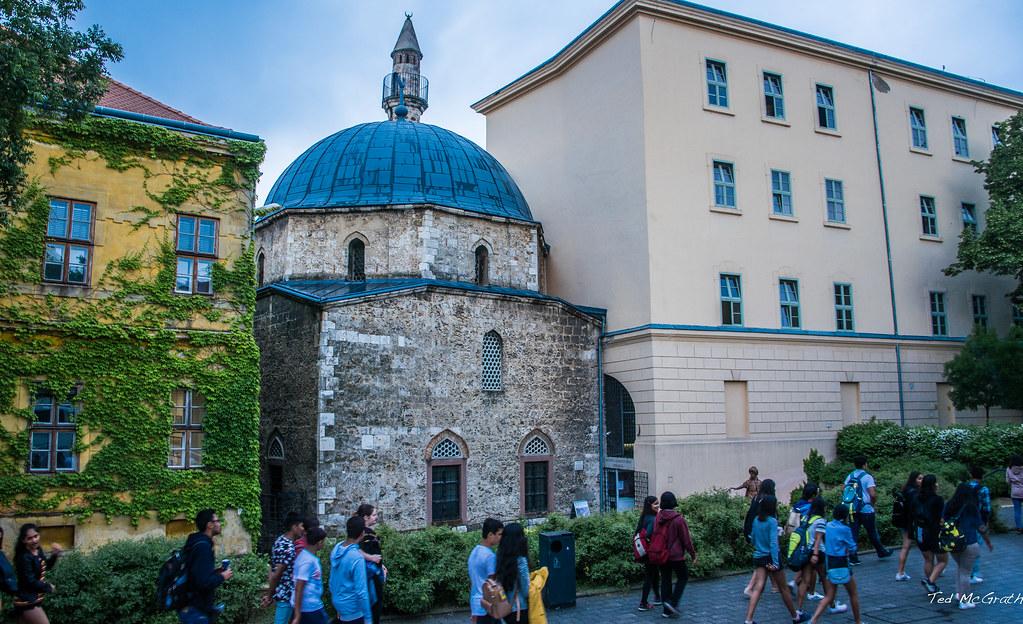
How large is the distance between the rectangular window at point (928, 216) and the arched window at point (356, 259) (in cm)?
1931

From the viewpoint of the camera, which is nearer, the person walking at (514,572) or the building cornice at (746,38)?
the person walking at (514,572)


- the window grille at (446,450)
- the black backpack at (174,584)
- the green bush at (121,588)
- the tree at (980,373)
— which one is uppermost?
the tree at (980,373)

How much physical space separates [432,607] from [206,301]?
783 centimetres

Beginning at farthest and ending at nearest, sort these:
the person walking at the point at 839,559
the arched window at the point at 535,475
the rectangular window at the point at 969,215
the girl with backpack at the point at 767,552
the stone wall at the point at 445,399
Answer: the rectangular window at the point at 969,215
the arched window at the point at 535,475
the stone wall at the point at 445,399
the girl with backpack at the point at 767,552
the person walking at the point at 839,559

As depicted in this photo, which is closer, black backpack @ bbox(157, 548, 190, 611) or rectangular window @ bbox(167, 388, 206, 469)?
black backpack @ bbox(157, 548, 190, 611)

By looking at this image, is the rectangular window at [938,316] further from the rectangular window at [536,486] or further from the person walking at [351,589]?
the person walking at [351,589]

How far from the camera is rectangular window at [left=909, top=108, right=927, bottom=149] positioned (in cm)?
2817

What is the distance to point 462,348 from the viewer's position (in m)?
21.8

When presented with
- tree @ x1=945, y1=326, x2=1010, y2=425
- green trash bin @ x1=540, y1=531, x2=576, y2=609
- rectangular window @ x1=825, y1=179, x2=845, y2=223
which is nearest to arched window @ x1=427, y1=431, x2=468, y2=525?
green trash bin @ x1=540, y1=531, x2=576, y2=609

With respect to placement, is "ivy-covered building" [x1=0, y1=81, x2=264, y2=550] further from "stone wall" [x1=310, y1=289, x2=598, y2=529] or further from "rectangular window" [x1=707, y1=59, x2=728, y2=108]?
"rectangular window" [x1=707, y1=59, x2=728, y2=108]

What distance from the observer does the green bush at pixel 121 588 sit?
1073 centimetres

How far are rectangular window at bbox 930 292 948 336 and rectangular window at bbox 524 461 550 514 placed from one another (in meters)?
14.9

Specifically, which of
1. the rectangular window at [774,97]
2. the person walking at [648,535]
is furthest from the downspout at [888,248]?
the person walking at [648,535]

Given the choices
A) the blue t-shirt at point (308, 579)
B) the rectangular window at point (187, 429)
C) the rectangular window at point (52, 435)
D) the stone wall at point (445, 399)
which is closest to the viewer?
the blue t-shirt at point (308, 579)
